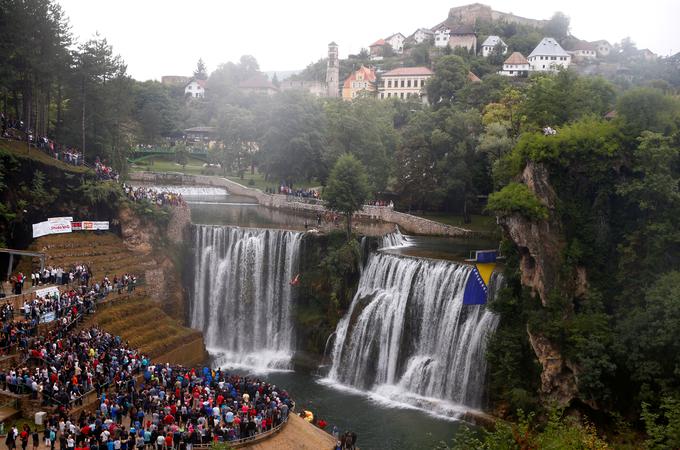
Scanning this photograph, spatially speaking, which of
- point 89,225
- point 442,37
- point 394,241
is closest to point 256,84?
point 442,37

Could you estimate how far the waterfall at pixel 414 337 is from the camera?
38.4 meters

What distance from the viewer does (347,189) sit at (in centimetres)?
4756

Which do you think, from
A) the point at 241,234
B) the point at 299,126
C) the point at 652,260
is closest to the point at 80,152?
the point at 241,234

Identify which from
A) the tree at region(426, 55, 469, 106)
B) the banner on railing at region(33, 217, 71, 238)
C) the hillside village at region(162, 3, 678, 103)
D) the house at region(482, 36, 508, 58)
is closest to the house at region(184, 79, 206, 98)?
the hillside village at region(162, 3, 678, 103)

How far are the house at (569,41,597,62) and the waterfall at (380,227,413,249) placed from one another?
292ft

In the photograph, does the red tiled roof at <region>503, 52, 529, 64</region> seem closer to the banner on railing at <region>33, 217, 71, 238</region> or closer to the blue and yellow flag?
the blue and yellow flag

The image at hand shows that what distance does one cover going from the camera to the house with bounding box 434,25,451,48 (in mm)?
142375

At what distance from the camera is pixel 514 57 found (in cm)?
11662

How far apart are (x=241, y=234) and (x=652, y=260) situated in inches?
1049

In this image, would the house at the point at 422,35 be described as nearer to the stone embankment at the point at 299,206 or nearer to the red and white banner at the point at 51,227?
the stone embankment at the point at 299,206

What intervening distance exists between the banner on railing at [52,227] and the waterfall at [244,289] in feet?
29.8

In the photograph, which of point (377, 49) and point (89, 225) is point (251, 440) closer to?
point (89, 225)

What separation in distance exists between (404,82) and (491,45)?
2074 cm

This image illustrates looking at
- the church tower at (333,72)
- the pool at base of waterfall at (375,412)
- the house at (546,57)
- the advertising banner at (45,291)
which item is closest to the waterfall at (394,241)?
the pool at base of waterfall at (375,412)
